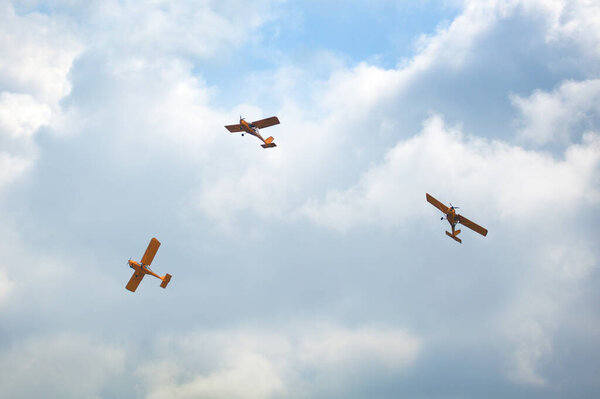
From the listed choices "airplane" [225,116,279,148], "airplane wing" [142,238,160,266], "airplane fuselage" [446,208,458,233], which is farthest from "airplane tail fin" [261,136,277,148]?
"airplane fuselage" [446,208,458,233]

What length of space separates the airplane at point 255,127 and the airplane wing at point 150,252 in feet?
110

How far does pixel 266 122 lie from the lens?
10619 centimetres

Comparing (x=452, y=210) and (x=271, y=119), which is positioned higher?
(x=271, y=119)

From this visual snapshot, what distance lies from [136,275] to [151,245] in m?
7.45

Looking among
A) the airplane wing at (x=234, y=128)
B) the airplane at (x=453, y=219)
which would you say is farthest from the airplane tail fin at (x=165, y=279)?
the airplane at (x=453, y=219)

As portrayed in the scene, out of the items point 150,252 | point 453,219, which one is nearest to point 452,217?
point 453,219

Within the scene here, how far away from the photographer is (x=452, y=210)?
9525cm

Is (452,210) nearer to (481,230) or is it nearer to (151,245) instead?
(481,230)

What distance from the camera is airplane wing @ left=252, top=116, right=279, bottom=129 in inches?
4125

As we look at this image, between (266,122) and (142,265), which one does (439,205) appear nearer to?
(266,122)

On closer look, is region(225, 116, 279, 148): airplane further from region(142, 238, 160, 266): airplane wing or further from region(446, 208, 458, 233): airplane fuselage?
region(446, 208, 458, 233): airplane fuselage

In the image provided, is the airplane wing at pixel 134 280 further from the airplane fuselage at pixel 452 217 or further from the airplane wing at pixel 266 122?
the airplane fuselage at pixel 452 217

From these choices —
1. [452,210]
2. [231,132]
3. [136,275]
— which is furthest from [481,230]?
[136,275]

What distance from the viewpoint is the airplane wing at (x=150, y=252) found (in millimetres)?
89863
